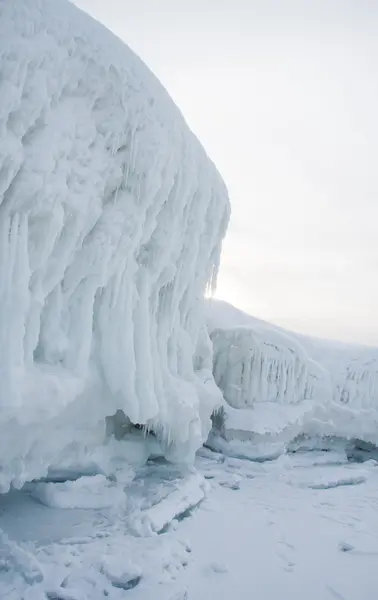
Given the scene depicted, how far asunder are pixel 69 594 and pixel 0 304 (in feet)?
8.63

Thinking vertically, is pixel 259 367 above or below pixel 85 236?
below

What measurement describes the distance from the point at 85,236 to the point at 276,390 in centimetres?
680

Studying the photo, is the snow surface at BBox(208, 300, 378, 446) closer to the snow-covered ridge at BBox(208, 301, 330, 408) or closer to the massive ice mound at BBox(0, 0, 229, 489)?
the snow-covered ridge at BBox(208, 301, 330, 408)

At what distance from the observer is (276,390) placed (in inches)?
438

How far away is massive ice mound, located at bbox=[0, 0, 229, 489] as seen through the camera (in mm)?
4816

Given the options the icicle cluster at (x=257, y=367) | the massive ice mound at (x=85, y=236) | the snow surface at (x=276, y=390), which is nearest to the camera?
the massive ice mound at (x=85, y=236)

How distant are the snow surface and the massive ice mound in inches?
119

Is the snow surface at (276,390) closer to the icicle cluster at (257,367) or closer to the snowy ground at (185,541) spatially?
the icicle cluster at (257,367)

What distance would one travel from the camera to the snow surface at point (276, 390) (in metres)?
10.4

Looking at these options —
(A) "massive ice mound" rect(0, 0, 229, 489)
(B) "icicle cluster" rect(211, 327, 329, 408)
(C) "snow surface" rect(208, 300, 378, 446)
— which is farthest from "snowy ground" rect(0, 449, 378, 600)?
(B) "icicle cluster" rect(211, 327, 329, 408)

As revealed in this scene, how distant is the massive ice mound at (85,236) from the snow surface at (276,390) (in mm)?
3027

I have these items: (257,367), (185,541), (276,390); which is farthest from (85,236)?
(276,390)

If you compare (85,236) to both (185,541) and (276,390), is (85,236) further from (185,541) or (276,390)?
(276,390)

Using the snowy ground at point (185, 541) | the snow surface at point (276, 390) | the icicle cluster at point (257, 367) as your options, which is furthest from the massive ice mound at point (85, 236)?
the icicle cluster at point (257, 367)
